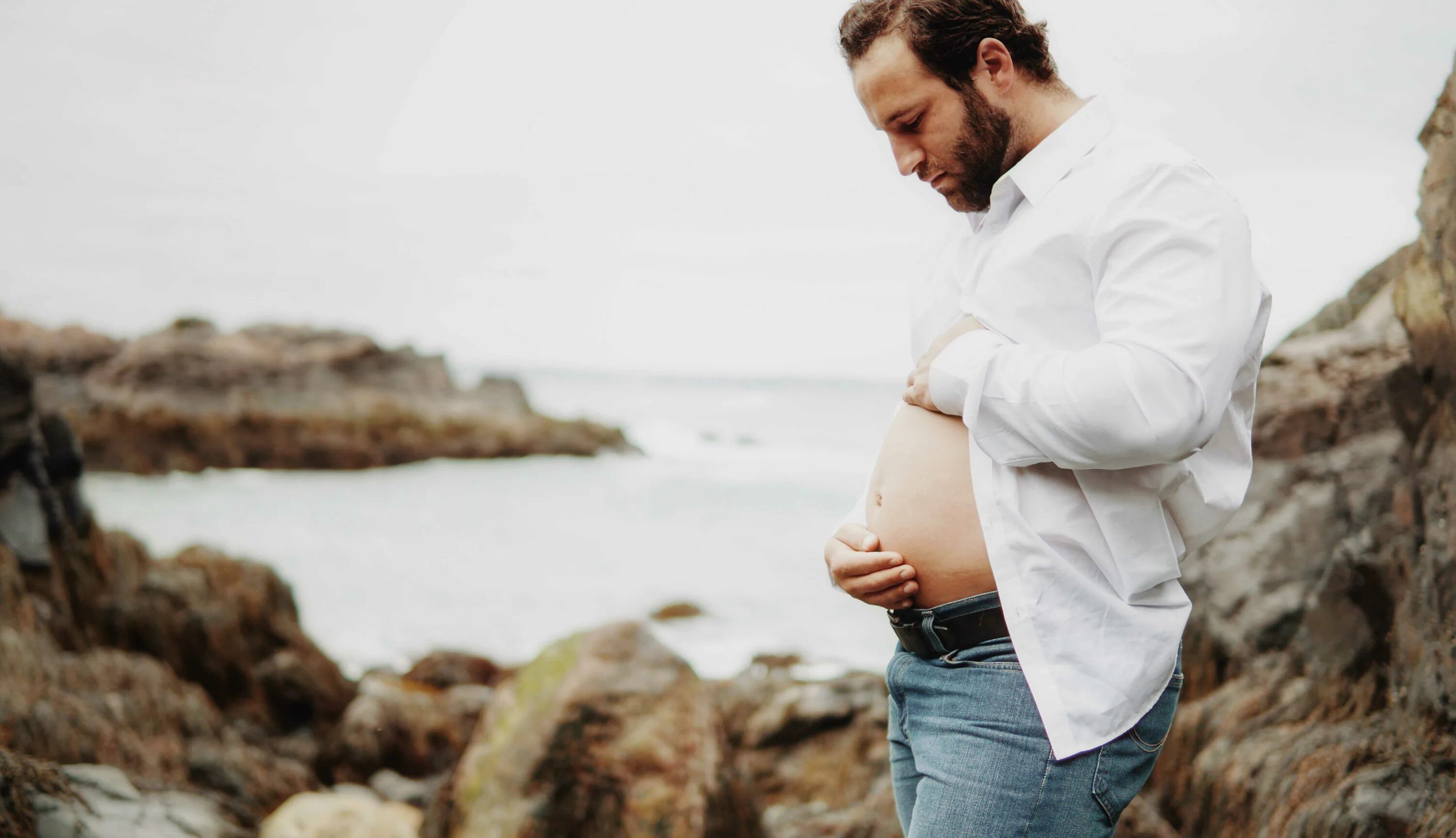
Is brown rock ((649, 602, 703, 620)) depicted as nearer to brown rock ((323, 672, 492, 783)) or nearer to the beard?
brown rock ((323, 672, 492, 783))

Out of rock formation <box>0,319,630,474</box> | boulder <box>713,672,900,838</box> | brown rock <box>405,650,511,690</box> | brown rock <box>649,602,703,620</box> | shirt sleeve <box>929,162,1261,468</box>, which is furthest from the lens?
rock formation <box>0,319,630,474</box>

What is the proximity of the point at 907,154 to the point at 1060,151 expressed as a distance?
8.9 inches

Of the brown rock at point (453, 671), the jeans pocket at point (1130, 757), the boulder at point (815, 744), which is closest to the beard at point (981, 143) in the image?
the jeans pocket at point (1130, 757)

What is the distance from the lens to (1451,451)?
2.33 m

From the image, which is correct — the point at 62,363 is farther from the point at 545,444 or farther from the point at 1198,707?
the point at 1198,707

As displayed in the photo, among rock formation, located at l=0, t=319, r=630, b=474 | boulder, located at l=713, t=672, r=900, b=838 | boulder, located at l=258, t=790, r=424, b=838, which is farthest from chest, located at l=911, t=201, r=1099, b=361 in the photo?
rock formation, located at l=0, t=319, r=630, b=474

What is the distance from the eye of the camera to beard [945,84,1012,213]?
1466 millimetres

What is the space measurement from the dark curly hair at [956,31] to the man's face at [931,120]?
0.02 metres

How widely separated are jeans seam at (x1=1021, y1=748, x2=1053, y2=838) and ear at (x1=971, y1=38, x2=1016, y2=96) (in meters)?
0.94

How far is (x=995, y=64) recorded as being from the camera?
1446 millimetres

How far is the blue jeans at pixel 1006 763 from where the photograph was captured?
1304 mm

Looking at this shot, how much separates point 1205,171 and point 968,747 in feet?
2.70

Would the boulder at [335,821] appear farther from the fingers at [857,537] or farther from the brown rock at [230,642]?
the brown rock at [230,642]

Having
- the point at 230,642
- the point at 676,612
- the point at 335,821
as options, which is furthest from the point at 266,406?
the point at 335,821
